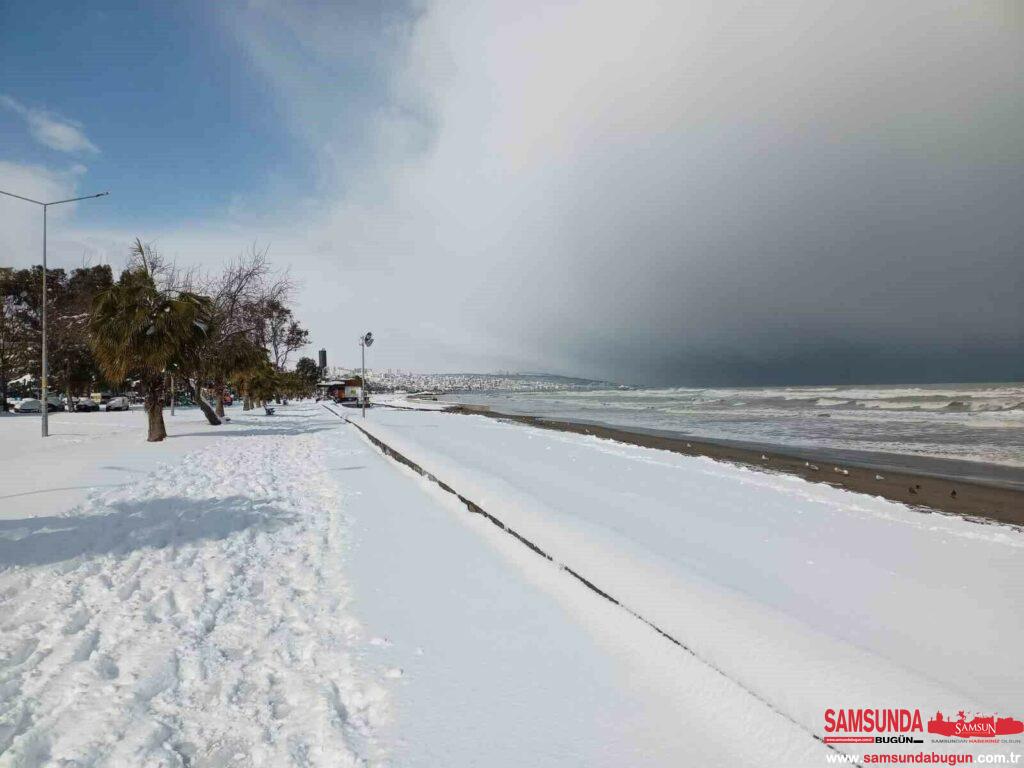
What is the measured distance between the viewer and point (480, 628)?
3994 millimetres

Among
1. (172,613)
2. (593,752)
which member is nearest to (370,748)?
(593,752)

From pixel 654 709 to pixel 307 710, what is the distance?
1929 mm

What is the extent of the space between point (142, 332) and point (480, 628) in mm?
18003

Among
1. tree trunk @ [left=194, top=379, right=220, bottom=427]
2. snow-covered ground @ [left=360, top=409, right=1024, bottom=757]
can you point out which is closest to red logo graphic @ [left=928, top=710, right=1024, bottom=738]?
snow-covered ground @ [left=360, top=409, right=1024, bottom=757]

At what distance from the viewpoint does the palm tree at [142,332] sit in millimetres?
17016

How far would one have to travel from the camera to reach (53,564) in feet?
17.2

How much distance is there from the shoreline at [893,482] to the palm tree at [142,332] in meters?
16.9

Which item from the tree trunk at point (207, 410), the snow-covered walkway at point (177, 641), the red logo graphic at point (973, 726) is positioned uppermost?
the tree trunk at point (207, 410)

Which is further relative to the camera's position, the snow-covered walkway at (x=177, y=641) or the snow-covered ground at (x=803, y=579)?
the snow-covered ground at (x=803, y=579)

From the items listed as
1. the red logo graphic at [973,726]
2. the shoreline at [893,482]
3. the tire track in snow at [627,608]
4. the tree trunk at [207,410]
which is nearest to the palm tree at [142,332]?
the tree trunk at [207,410]

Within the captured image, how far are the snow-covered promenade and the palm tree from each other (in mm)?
10432

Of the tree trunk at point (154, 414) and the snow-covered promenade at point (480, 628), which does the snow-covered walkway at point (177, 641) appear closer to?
the snow-covered promenade at point (480, 628)

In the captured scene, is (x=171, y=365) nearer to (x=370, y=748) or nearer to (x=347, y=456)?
(x=347, y=456)

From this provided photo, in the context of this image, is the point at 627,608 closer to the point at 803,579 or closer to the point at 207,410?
the point at 803,579
